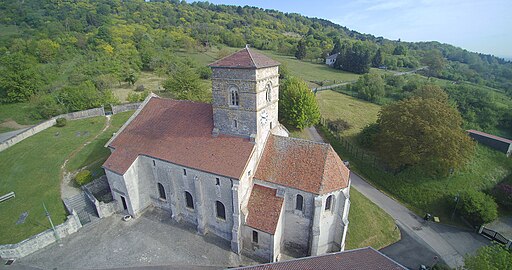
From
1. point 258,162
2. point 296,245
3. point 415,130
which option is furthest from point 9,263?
point 415,130

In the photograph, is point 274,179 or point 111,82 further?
point 111,82

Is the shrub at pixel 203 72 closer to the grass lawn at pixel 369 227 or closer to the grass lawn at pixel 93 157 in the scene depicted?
the grass lawn at pixel 93 157

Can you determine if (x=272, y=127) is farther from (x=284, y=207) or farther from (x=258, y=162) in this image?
(x=284, y=207)

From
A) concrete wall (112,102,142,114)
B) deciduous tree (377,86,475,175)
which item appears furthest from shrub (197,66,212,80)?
deciduous tree (377,86,475,175)

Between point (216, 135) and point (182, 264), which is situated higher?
point (216, 135)

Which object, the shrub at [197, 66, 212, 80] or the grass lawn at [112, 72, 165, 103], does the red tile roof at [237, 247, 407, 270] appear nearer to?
the grass lawn at [112, 72, 165, 103]

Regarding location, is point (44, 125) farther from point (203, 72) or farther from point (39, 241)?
point (203, 72)

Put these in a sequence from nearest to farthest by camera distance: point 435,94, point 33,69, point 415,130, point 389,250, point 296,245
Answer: point 296,245 < point 389,250 < point 415,130 < point 435,94 < point 33,69

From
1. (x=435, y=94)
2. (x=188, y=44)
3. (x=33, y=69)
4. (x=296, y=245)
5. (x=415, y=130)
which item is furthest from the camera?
(x=188, y=44)
